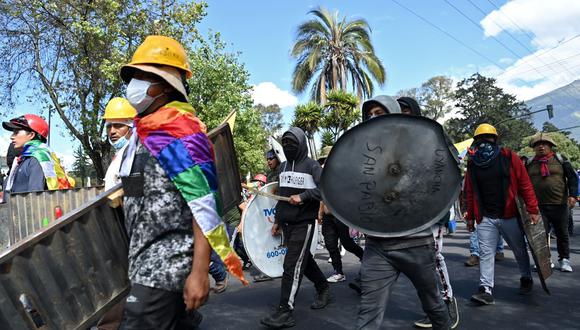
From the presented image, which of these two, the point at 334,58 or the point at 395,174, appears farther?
the point at 334,58

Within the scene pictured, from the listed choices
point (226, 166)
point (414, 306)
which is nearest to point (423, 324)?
point (414, 306)

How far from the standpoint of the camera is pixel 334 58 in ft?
95.4

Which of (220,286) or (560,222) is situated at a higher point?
(560,222)

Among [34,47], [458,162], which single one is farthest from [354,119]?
[458,162]

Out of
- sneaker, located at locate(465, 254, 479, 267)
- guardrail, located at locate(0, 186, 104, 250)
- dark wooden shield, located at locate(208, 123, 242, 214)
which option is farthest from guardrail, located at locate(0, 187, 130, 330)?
sneaker, located at locate(465, 254, 479, 267)

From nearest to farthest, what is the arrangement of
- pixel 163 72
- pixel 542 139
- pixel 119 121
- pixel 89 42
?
pixel 163 72 → pixel 119 121 → pixel 542 139 → pixel 89 42

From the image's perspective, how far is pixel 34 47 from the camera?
1878cm

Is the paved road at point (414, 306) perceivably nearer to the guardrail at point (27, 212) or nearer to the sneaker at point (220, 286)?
the sneaker at point (220, 286)

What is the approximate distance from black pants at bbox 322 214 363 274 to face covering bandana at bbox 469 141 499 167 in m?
1.90

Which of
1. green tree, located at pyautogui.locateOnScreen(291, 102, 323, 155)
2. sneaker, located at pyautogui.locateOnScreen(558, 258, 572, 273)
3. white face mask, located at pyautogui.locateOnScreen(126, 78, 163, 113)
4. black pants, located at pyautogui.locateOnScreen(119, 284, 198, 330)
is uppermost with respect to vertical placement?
→ green tree, located at pyautogui.locateOnScreen(291, 102, 323, 155)

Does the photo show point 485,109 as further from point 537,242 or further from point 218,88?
point 537,242

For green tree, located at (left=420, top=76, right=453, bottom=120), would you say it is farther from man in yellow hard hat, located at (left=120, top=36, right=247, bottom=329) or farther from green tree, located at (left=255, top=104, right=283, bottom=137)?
man in yellow hard hat, located at (left=120, top=36, right=247, bottom=329)

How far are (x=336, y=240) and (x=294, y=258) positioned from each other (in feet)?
6.20

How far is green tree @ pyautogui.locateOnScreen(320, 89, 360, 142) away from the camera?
83.6 feet
